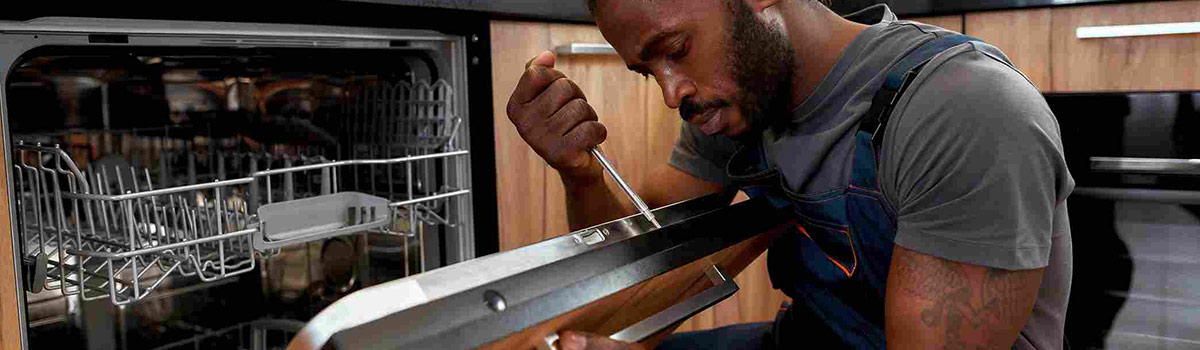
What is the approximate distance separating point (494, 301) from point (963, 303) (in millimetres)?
456

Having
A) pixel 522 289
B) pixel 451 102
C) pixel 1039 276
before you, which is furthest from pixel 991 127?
pixel 451 102

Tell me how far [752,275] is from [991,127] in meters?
0.99

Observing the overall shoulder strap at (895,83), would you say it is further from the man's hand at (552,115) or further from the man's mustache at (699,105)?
the man's hand at (552,115)

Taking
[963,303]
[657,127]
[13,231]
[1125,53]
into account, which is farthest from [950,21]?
[13,231]

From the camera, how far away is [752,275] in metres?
1.70

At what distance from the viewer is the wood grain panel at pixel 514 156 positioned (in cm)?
116

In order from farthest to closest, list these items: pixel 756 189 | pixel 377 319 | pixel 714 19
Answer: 1. pixel 756 189
2. pixel 714 19
3. pixel 377 319

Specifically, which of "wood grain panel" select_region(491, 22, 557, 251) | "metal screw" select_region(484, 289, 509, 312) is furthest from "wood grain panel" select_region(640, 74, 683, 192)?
"metal screw" select_region(484, 289, 509, 312)

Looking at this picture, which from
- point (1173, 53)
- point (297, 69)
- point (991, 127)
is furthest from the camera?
point (1173, 53)

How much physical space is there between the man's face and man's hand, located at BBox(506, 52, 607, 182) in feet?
0.32

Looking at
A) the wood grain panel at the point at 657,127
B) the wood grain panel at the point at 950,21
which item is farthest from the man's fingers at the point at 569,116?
the wood grain panel at the point at 950,21

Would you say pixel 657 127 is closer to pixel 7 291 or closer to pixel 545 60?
pixel 545 60

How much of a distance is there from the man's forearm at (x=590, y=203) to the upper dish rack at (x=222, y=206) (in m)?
0.14

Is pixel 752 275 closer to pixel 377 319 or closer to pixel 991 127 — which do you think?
pixel 991 127
